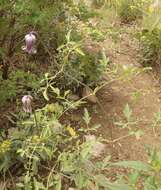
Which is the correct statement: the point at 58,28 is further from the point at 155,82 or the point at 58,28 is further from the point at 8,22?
the point at 155,82

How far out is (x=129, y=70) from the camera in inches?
98.5

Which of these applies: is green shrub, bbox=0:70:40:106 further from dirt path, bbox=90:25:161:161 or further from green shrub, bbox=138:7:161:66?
green shrub, bbox=138:7:161:66

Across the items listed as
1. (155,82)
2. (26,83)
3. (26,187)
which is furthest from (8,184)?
(155,82)

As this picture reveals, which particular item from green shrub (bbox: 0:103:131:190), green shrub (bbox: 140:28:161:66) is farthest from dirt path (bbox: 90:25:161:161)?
green shrub (bbox: 0:103:131:190)

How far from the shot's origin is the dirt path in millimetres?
3338

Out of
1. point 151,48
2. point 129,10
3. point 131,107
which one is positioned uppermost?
point 129,10

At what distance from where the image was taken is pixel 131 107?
377 centimetres

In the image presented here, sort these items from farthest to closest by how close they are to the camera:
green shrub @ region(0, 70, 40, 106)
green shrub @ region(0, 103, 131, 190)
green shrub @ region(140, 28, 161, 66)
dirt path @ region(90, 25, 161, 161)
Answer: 1. green shrub @ region(140, 28, 161, 66)
2. dirt path @ region(90, 25, 161, 161)
3. green shrub @ region(0, 70, 40, 106)
4. green shrub @ region(0, 103, 131, 190)

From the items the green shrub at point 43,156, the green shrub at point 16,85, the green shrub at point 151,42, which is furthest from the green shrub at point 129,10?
the green shrub at point 43,156

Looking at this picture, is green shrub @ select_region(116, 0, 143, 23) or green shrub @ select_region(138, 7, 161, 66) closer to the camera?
green shrub @ select_region(138, 7, 161, 66)

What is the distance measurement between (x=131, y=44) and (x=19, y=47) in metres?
1.71

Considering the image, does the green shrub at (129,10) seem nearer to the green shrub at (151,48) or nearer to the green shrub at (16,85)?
the green shrub at (151,48)

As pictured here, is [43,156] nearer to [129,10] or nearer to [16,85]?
[16,85]

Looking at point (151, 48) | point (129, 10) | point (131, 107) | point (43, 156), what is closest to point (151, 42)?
point (151, 48)
